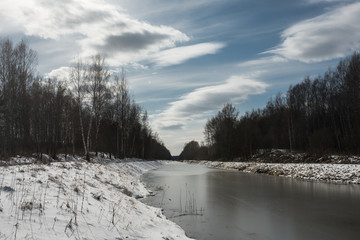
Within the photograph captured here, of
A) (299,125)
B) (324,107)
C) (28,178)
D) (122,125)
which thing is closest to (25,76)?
(122,125)

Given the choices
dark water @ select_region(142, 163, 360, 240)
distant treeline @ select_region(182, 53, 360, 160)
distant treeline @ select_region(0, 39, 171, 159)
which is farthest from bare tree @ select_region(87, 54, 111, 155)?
distant treeline @ select_region(182, 53, 360, 160)

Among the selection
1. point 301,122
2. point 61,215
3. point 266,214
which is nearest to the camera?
point 61,215

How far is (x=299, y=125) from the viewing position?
6134 cm

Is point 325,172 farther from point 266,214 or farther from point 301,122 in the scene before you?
point 301,122

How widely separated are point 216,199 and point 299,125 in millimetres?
54118

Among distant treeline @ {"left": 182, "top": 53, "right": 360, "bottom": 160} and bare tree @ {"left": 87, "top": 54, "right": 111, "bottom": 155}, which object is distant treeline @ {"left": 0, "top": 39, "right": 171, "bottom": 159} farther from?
distant treeline @ {"left": 182, "top": 53, "right": 360, "bottom": 160}

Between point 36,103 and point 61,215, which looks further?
point 36,103

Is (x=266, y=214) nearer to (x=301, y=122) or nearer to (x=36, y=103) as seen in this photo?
(x=36, y=103)

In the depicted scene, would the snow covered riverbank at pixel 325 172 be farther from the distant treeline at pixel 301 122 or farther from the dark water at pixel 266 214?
the distant treeline at pixel 301 122

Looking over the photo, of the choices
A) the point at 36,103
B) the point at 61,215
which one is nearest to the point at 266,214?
the point at 61,215

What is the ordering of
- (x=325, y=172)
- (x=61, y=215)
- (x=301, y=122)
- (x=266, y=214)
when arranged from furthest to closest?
1. (x=301, y=122)
2. (x=325, y=172)
3. (x=266, y=214)
4. (x=61, y=215)

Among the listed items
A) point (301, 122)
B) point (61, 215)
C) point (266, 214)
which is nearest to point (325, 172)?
point (266, 214)

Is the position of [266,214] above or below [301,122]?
below

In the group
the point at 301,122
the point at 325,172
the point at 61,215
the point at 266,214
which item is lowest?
the point at 266,214
